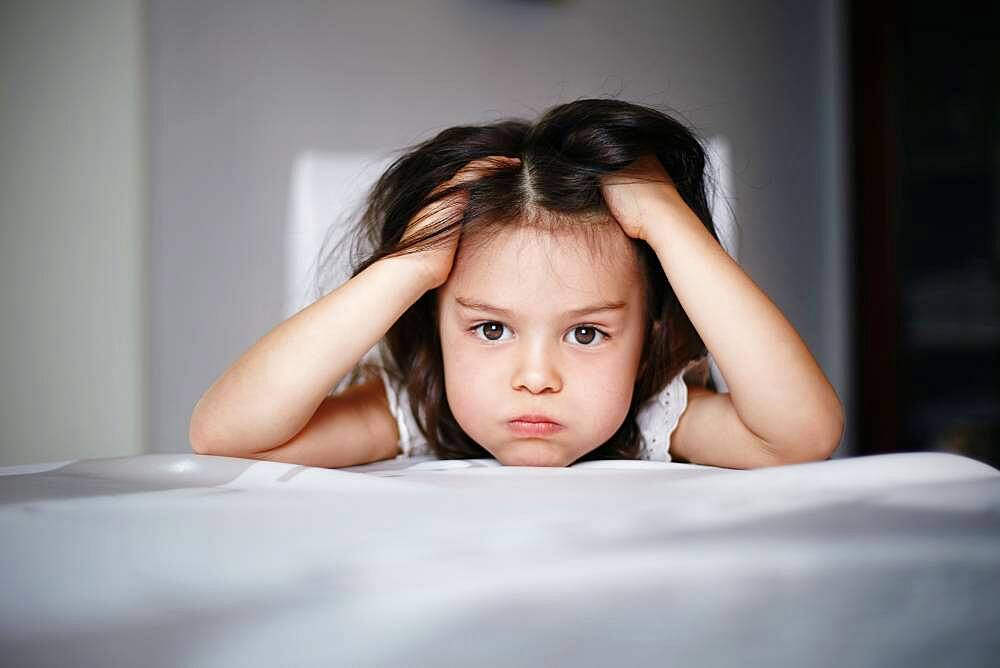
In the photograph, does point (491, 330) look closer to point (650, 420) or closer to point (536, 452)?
point (536, 452)

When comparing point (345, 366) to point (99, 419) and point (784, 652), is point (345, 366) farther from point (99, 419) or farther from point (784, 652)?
point (99, 419)

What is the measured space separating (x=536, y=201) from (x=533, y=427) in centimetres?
22

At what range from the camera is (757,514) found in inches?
17.8

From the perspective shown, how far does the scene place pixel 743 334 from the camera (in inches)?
29.5

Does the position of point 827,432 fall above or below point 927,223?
below

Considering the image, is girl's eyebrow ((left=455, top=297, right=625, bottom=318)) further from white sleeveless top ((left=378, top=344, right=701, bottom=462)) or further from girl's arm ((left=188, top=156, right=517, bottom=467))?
white sleeveless top ((left=378, top=344, right=701, bottom=462))

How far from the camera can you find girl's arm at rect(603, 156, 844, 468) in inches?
29.5

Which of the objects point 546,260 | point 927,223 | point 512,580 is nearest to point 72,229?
point 546,260

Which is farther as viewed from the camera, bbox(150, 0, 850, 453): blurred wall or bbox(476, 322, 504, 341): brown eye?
bbox(150, 0, 850, 453): blurred wall

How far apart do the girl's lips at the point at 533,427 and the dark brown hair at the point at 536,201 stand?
0.60 feet

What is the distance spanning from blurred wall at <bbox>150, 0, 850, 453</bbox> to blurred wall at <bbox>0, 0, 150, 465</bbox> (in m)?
0.07

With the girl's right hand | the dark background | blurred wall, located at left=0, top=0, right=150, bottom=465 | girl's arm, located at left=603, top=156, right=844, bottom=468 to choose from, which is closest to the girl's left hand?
girl's arm, located at left=603, top=156, right=844, bottom=468

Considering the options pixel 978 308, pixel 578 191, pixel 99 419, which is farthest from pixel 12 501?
pixel 978 308

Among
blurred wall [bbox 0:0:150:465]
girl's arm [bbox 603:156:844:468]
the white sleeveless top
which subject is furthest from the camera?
blurred wall [bbox 0:0:150:465]
